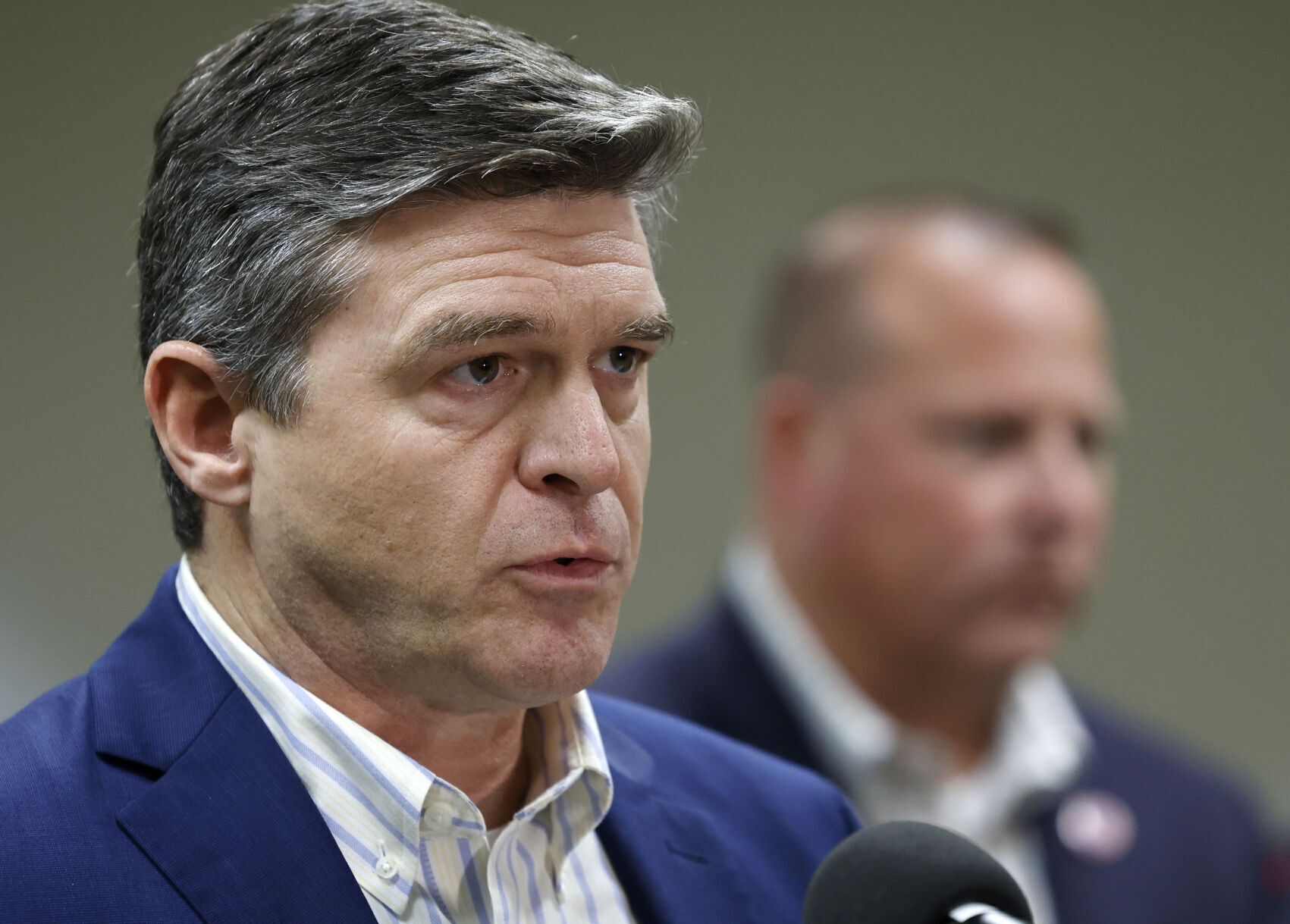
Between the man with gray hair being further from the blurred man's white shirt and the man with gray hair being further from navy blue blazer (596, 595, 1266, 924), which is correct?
the blurred man's white shirt

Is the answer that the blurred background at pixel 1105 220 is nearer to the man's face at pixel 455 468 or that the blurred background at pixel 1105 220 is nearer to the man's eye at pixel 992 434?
the man's eye at pixel 992 434

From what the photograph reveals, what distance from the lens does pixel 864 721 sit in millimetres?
3525

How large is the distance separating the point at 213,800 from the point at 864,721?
7.31 feet

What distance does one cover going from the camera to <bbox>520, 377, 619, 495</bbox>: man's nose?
5.26 ft

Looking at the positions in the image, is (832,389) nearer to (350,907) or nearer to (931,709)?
(931,709)

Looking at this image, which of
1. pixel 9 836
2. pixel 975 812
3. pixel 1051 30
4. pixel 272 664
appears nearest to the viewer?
pixel 9 836

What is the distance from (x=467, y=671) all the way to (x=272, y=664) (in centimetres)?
23

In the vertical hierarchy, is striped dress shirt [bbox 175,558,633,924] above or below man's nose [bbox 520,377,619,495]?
below

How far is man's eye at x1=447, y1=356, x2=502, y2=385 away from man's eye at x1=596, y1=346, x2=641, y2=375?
0.44ft

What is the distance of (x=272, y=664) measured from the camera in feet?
5.45

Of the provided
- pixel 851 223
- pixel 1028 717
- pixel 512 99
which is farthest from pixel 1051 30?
pixel 512 99

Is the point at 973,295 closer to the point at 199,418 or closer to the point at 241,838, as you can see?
the point at 199,418

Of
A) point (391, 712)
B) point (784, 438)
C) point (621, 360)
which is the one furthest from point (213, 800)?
point (784, 438)

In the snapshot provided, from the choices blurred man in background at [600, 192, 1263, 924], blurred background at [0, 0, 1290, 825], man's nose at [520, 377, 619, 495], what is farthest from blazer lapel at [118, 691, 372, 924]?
blurred background at [0, 0, 1290, 825]
